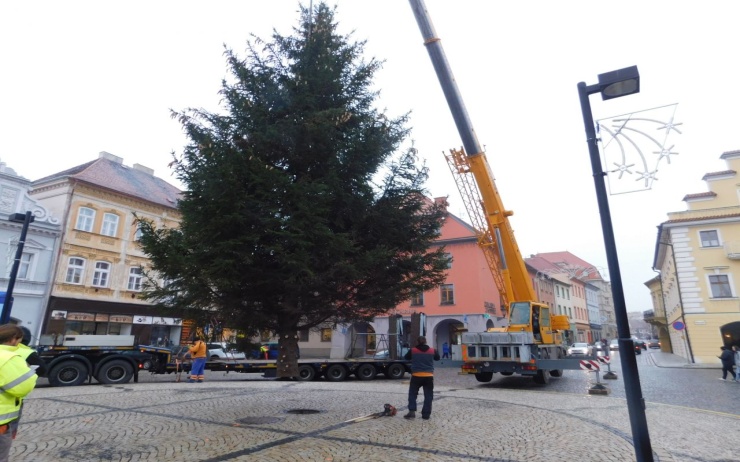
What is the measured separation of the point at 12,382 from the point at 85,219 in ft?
98.4

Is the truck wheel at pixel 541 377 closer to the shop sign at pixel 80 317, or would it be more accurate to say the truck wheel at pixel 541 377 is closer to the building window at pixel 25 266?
the shop sign at pixel 80 317

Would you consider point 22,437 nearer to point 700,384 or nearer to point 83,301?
point 700,384

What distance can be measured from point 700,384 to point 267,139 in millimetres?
17709

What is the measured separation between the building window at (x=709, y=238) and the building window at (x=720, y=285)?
6.69 feet

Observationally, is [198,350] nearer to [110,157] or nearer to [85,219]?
[85,219]

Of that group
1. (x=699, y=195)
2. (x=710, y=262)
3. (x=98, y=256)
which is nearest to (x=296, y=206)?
(x=98, y=256)

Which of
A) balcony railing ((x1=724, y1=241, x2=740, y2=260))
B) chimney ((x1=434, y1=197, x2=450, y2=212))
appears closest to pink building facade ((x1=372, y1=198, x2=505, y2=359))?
balcony railing ((x1=724, y1=241, x2=740, y2=260))

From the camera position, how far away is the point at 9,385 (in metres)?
3.67

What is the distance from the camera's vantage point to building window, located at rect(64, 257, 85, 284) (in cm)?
2777

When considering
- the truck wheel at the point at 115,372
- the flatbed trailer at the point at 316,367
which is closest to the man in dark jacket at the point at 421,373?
the flatbed trailer at the point at 316,367

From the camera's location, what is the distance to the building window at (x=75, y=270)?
27.8m

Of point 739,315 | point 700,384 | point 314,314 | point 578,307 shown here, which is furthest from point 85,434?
point 578,307

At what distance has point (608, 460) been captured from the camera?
552cm

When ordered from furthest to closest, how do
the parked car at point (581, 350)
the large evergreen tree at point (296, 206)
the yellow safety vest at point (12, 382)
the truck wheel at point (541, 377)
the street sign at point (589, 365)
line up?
the parked car at point (581, 350) → the truck wheel at point (541, 377) → the street sign at point (589, 365) → the large evergreen tree at point (296, 206) → the yellow safety vest at point (12, 382)
